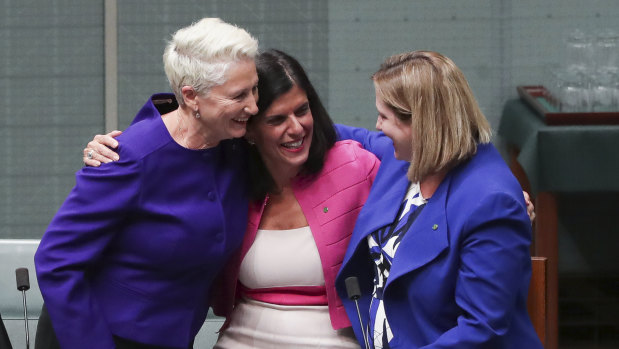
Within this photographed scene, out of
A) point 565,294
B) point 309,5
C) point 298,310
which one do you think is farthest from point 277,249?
point 565,294

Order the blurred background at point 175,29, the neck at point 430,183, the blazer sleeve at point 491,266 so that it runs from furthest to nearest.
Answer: the blurred background at point 175,29 < the neck at point 430,183 < the blazer sleeve at point 491,266

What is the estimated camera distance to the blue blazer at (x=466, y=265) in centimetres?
169

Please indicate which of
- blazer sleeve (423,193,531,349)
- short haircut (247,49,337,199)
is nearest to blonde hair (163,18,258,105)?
short haircut (247,49,337,199)

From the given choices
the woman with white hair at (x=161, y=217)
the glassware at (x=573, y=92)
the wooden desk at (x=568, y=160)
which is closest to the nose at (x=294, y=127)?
the woman with white hair at (x=161, y=217)

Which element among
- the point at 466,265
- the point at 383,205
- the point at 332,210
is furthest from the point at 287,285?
the point at 466,265

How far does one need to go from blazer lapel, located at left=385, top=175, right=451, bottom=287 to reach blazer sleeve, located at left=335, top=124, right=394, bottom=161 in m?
0.33

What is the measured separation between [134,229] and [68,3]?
214 centimetres

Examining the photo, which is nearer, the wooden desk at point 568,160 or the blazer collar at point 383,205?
the blazer collar at point 383,205

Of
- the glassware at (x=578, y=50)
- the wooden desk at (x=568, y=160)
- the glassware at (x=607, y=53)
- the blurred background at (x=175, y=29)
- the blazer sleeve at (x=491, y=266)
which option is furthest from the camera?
the blurred background at (x=175, y=29)

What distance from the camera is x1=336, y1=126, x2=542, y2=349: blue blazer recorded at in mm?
1688

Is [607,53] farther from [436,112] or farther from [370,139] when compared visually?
[436,112]

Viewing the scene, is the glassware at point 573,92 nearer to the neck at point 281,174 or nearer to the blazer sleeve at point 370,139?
the blazer sleeve at point 370,139

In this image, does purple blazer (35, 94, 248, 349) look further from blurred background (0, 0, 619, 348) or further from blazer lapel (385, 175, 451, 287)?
blurred background (0, 0, 619, 348)

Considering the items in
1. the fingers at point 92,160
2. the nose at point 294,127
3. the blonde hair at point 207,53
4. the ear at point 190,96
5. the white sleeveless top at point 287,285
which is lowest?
the white sleeveless top at point 287,285
